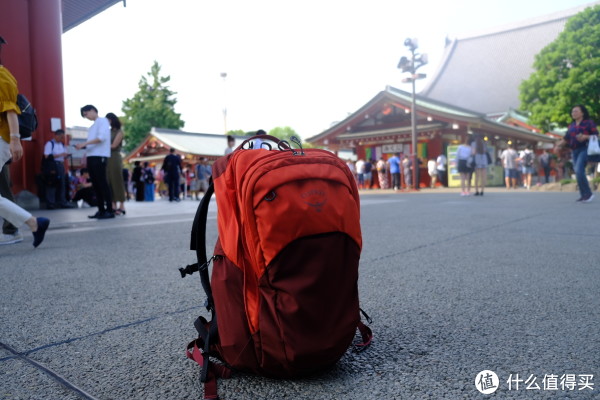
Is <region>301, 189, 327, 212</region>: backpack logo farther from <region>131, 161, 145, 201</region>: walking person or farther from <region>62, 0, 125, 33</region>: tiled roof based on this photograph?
<region>131, 161, 145, 201</region>: walking person

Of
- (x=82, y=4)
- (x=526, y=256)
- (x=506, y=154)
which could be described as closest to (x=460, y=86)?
(x=506, y=154)

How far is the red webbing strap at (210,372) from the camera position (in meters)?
1.26

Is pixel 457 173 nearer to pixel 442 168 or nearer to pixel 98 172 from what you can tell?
pixel 442 168

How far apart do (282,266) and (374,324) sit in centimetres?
74

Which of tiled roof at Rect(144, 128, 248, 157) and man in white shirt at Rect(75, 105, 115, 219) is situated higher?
tiled roof at Rect(144, 128, 248, 157)

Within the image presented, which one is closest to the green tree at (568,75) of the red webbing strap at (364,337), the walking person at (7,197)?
the walking person at (7,197)

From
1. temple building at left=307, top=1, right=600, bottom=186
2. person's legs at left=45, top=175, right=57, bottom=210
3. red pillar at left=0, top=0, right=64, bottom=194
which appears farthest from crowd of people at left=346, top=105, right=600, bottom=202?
red pillar at left=0, top=0, right=64, bottom=194

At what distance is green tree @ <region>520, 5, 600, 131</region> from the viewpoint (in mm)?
21156

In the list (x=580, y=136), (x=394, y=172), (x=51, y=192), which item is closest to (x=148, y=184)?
(x=51, y=192)

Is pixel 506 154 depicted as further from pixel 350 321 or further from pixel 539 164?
pixel 350 321

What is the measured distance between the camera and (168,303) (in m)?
2.22

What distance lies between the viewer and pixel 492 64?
42.1m

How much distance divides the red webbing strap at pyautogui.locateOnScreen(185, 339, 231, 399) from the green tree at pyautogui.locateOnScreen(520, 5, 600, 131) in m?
23.5

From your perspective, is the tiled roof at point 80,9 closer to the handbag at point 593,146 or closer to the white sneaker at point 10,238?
the white sneaker at point 10,238
